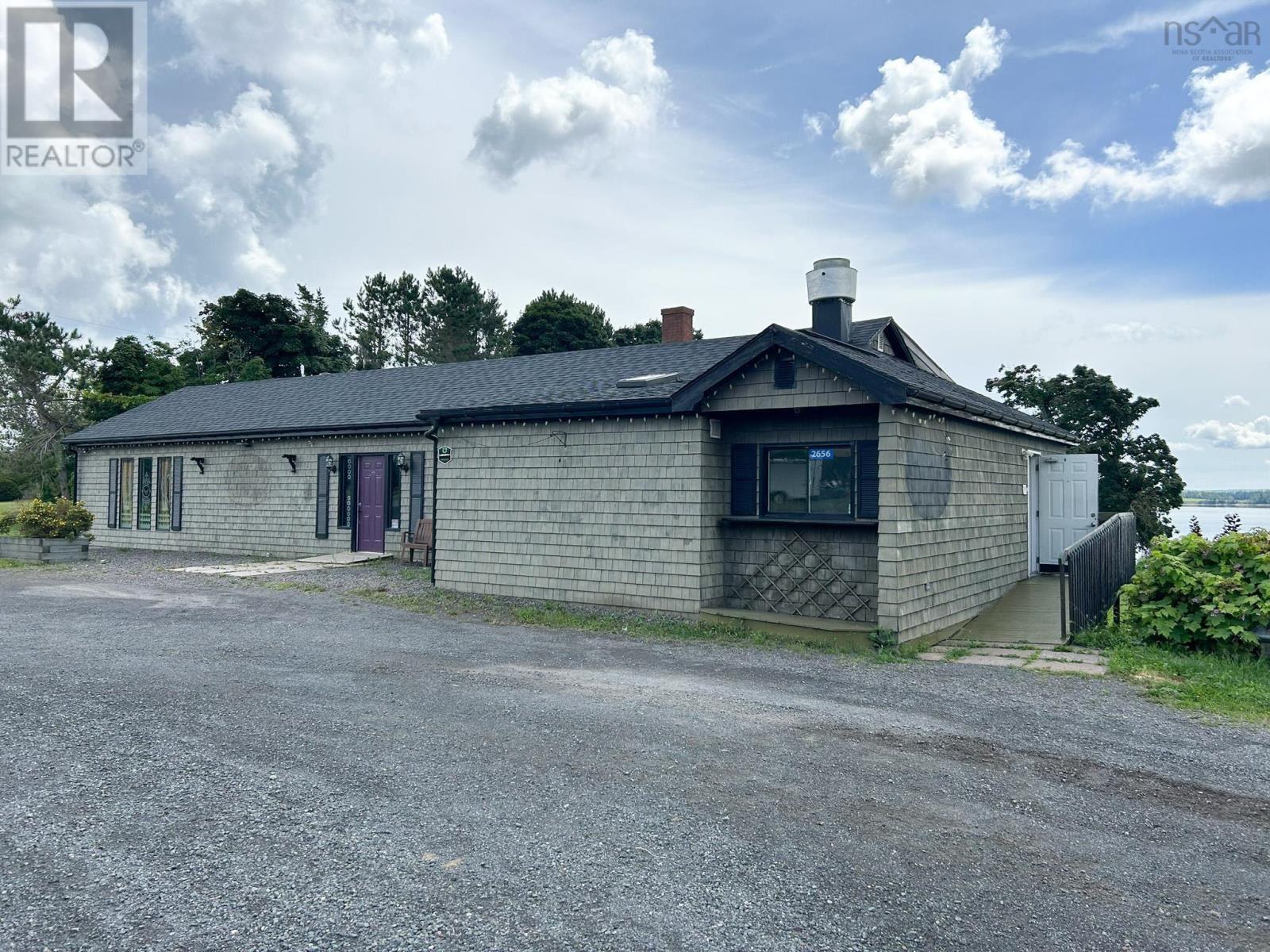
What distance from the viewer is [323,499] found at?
17141mm

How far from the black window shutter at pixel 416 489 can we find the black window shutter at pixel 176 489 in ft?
24.0

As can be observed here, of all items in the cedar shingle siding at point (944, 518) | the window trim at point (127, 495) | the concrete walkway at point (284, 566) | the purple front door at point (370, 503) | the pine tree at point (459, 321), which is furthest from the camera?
the pine tree at point (459, 321)

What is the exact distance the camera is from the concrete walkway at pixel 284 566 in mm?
14664

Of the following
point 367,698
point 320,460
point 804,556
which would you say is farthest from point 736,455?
point 320,460

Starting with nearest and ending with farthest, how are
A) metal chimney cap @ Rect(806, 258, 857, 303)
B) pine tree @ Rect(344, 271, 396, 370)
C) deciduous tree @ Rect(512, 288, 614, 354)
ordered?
1. metal chimney cap @ Rect(806, 258, 857, 303)
2. deciduous tree @ Rect(512, 288, 614, 354)
3. pine tree @ Rect(344, 271, 396, 370)

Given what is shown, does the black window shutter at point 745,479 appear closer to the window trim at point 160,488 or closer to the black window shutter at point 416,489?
the black window shutter at point 416,489

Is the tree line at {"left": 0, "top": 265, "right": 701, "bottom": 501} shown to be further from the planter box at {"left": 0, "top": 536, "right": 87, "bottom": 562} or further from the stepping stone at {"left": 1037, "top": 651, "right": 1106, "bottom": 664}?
the stepping stone at {"left": 1037, "top": 651, "right": 1106, "bottom": 664}

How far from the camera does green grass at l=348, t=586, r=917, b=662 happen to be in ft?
28.8

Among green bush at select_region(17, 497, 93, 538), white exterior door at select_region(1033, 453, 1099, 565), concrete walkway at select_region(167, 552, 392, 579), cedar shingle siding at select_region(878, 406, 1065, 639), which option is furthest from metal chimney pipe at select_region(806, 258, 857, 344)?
green bush at select_region(17, 497, 93, 538)

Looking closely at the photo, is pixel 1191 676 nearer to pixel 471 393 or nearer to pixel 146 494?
pixel 471 393

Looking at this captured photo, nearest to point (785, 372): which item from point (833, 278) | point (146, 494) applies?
point (833, 278)

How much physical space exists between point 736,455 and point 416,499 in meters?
7.99

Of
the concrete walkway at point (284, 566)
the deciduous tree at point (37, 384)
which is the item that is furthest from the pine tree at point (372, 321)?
the concrete walkway at point (284, 566)

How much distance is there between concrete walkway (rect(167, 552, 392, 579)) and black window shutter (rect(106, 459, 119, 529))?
654 centimetres
